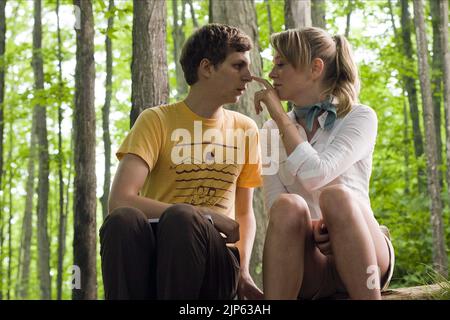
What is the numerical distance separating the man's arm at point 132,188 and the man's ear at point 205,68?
23.9 inches

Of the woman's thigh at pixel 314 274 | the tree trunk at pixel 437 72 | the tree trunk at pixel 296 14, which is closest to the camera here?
the woman's thigh at pixel 314 274

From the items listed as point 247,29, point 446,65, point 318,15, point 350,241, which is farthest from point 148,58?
point 318,15

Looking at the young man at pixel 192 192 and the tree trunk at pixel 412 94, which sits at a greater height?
the tree trunk at pixel 412 94

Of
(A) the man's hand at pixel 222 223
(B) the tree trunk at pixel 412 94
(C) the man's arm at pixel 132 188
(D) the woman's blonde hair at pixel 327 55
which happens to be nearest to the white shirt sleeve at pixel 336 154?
(D) the woman's blonde hair at pixel 327 55

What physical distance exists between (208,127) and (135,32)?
8.99 ft

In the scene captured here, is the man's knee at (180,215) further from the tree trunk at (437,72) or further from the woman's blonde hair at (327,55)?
the tree trunk at (437,72)

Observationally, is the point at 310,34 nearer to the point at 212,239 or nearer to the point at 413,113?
the point at 212,239

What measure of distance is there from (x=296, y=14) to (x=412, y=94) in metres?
7.07

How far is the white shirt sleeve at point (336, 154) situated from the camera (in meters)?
3.24

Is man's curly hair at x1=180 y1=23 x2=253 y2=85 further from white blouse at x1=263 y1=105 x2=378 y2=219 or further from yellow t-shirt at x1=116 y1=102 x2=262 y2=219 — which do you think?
white blouse at x1=263 y1=105 x2=378 y2=219

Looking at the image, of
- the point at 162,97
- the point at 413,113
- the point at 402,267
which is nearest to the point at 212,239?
the point at 162,97

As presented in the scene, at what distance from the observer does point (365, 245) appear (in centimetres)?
293
